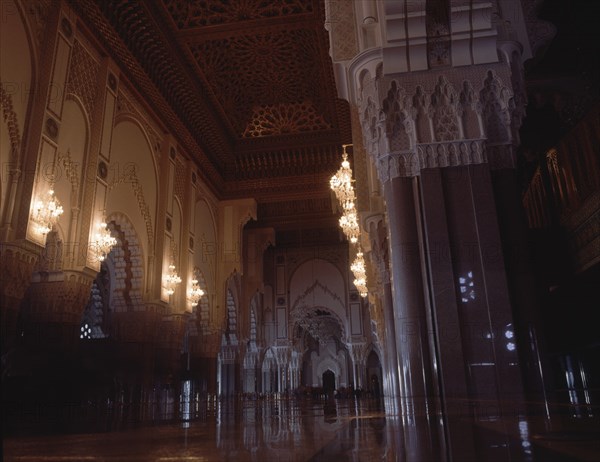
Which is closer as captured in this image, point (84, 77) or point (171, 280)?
point (84, 77)

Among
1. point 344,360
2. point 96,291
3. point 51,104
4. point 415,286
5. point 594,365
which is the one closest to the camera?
point 415,286

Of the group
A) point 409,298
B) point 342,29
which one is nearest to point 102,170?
point 342,29

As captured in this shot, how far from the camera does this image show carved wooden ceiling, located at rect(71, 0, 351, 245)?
7910 mm

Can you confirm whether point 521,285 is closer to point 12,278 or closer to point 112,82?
point 12,278

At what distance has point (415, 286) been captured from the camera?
3611 millimetres

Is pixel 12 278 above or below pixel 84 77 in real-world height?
below

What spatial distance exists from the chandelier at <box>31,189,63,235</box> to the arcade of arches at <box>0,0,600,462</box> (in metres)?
0.04

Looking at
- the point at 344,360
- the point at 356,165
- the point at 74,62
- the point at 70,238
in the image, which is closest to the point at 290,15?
the point at 356,165

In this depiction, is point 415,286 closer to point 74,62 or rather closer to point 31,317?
point 31,317

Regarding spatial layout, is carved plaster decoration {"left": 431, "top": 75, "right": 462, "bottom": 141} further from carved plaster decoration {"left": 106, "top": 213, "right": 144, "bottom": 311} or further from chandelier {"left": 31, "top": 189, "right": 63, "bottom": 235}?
carved plaster decoration {"left": 106, "top": 213, "right": 144, "bottom": 311}

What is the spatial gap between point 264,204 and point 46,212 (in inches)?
352

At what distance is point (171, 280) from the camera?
31.3 ft

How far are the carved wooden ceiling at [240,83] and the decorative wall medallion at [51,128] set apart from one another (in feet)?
5.77

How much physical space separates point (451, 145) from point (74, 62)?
537 cm
